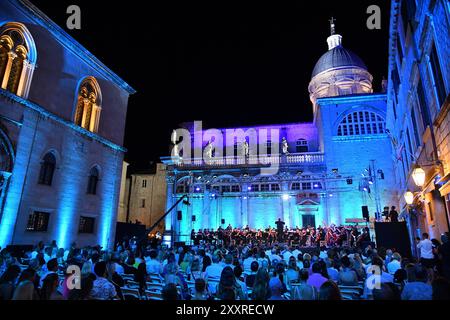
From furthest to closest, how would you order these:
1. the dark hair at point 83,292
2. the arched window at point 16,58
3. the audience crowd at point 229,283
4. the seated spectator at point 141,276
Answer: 1. the arched window at point 16,58
2. the seated spectator at point 141,276
3. the dark hair at point 83,292
4. the audience crowd at point 229,283

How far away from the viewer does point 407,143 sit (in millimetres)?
16203

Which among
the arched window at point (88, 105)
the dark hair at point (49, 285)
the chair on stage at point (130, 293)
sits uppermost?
the arched window at point (88, 105)

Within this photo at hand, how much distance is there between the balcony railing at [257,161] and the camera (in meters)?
28.6

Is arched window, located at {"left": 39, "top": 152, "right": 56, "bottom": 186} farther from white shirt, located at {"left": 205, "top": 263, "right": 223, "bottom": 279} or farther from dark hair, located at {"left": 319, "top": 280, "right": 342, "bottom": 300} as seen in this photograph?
dark hair, located at {"left": 319, "top": 280, "right": 342, "bottom": 300}

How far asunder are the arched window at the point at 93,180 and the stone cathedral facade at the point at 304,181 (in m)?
8.21

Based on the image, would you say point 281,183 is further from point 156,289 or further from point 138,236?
point 156,289

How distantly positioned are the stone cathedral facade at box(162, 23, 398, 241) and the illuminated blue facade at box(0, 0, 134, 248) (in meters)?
8.80

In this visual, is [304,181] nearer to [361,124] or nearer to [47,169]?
[361,124]

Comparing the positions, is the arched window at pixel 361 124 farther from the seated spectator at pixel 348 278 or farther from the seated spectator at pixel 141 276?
the seated spectator at pixel 141 276

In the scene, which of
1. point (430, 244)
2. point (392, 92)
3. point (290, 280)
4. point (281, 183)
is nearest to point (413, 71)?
point (430, 244)

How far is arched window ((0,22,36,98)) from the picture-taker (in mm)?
15445

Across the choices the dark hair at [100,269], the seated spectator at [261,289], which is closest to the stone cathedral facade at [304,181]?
the dark hair at [100,269]

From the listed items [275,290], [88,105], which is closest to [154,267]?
[275,290]

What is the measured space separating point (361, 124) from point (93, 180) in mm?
24788
